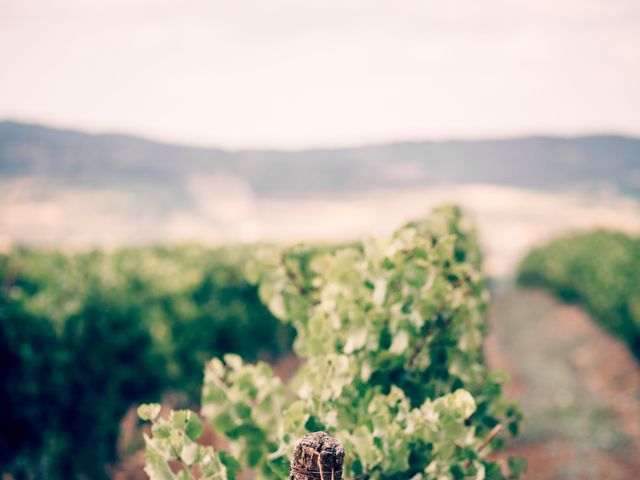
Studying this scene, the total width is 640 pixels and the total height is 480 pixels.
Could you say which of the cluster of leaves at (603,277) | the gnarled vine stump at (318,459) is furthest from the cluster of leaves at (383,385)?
the cluster of leaves at (603,277)

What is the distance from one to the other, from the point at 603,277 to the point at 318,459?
13.7 metres

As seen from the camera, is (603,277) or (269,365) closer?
(269,365)

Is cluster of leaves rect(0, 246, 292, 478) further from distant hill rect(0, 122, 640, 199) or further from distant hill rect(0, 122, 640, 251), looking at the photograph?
distant hill rect(0, 122, 640, 199)

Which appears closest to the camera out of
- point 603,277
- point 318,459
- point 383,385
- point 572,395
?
point 318,459

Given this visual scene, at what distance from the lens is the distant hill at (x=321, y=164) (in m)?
64.1

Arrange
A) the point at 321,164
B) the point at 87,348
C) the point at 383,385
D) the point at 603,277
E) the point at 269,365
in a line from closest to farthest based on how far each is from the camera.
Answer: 1. the point at 383,385
2. the point at 269,365
3. the point at 87,348
4. the point at 603,277
5. the point at 321,164

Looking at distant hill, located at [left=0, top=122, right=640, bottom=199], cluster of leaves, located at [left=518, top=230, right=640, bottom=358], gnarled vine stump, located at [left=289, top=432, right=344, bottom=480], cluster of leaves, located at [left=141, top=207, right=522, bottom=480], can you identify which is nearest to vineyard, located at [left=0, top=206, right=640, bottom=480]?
cluster of leaves, located at [left=141, top=207, right=522, bottom=480]

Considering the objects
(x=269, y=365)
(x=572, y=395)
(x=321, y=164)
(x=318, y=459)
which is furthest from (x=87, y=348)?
(x=321, y=164)

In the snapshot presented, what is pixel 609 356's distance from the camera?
12883 millimetres

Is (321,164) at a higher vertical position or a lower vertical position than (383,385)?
higher

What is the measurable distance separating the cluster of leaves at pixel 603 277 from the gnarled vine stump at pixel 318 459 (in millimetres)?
10688

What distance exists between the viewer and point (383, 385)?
248 centimetres

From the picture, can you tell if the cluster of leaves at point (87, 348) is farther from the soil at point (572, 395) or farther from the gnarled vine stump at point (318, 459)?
the soil at point (572, 395)

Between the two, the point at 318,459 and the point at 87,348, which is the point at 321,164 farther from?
the point at 318,459
